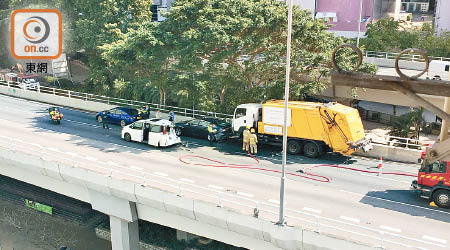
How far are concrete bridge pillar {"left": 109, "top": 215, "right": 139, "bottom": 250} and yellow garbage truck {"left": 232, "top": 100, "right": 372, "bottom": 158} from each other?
9776 mm

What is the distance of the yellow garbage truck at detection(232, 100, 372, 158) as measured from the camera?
2525cm

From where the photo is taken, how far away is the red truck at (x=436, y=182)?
19.6 meters

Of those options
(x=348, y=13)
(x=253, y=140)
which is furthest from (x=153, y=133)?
(x=348, y=13)

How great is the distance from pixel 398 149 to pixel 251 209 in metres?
12.3

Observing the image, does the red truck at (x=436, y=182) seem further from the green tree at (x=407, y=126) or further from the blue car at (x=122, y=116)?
the blue car at (x=122, y=116)

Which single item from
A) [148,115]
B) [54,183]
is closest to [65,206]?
[54,183]

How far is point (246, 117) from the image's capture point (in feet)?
94.7

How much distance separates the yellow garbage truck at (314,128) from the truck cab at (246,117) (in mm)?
127

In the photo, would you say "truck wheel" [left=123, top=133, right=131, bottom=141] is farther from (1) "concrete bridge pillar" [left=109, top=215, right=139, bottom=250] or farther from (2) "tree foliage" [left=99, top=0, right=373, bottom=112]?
(1) "concrete bridge pillar" [left=109, top=215, right=139, bottom=250]

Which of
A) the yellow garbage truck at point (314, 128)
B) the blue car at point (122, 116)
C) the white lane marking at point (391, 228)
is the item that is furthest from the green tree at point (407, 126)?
the blue car at point (122, 116)

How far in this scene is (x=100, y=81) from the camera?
4650 centimetres

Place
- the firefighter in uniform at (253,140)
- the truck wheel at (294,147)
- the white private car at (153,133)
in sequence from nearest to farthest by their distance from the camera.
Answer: the truck wheel at (294,147)
the firefighter in uniform at (253,140)
the white private car at (153,133)

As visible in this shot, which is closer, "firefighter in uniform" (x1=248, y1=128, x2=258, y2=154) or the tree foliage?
"firefighter in uniform" (x1=248, y1=128, x2=258, y2=154)

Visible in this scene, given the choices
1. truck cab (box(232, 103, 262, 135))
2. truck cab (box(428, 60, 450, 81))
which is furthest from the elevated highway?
truck cab (box(428, 60, 450, 81))
